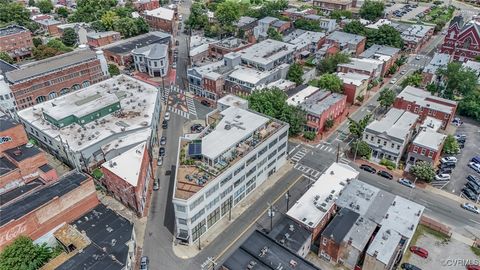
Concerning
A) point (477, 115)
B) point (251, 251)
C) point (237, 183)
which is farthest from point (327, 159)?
point (477, 115)

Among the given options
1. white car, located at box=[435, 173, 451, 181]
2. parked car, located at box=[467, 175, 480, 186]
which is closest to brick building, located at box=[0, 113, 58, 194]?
white car, located at box=[435, 173, 451, 181]

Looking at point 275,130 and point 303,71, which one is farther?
point 303,71

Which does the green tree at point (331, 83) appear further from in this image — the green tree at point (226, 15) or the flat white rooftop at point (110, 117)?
the green tree at point (226, 15)

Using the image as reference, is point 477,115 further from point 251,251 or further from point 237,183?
point 251,251

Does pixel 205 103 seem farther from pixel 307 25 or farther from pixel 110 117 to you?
pixel 307 25

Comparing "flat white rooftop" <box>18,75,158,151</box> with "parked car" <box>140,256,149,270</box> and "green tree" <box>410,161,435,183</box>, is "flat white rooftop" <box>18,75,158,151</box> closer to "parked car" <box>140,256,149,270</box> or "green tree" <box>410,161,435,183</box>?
"parked car" <box>140,256,149,270</box>

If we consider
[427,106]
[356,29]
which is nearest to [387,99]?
[427,106]
